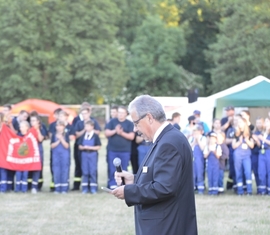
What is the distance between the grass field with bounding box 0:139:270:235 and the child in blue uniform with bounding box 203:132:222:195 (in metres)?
0.31

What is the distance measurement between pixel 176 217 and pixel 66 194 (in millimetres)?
9504

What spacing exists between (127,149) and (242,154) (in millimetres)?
2414

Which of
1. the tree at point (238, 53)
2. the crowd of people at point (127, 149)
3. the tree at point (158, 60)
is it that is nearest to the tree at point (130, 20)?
the tree at point (158, 60)

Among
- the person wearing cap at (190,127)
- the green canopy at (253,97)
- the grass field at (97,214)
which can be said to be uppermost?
the green canopy at (253,97)

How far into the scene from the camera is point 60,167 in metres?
14.7

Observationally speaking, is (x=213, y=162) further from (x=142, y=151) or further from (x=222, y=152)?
(x=142, y=151)

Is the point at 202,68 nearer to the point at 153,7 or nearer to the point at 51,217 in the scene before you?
the point at 153,7

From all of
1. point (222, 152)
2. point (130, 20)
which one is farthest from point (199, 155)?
point (130, 20)

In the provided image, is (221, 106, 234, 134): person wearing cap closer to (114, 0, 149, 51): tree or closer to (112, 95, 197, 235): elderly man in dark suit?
(112, 95, 197, 235): elderly man in dark suit

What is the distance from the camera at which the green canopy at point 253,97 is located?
50.1 ft

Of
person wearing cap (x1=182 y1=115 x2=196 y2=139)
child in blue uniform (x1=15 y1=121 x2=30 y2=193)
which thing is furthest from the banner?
person wearing cap (x1=182 y1=115 x2=196 y2=139)

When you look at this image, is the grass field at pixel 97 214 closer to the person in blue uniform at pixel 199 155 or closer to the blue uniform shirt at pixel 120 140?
the person in blue uniform at pixel 199 155

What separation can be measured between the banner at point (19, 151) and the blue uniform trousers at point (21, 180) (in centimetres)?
9

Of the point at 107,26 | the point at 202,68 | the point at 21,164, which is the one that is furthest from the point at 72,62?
the point at 21,164
